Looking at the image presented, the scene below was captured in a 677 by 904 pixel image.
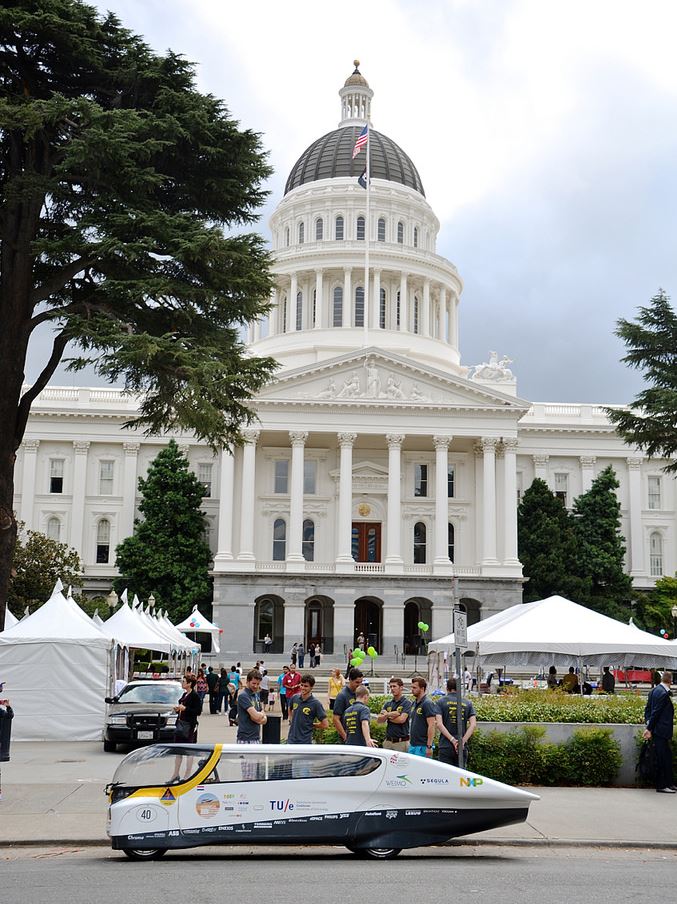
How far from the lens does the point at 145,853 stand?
1196 centimetres

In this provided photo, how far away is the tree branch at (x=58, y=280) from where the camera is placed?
23.9 meters

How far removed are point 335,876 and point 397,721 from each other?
14.2 feet

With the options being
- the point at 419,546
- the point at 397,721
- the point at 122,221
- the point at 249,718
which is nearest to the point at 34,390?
the point at 122,221

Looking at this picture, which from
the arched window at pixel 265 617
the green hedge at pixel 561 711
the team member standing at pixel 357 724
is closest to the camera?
the team member standing at pixel 357 724

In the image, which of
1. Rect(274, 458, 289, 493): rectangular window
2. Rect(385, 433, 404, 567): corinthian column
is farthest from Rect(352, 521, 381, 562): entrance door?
Rect(274, 458, 289, 493): rectangular window

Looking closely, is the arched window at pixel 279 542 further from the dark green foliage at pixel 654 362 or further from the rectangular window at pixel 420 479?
the dark green foliage at pixel 654 362

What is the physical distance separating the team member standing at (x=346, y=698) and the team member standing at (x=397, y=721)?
529 mm

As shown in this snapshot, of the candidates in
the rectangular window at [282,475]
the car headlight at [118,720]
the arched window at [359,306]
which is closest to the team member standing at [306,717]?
the car headlight at [118,720]

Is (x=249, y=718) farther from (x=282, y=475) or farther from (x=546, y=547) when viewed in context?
(x=282, y=475)

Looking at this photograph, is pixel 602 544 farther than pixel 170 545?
Yes

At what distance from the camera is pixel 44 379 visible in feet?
82.2

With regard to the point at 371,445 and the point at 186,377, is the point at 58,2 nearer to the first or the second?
the point at 186,377

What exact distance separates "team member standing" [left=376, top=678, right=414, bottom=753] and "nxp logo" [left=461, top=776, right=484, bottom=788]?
282 cm

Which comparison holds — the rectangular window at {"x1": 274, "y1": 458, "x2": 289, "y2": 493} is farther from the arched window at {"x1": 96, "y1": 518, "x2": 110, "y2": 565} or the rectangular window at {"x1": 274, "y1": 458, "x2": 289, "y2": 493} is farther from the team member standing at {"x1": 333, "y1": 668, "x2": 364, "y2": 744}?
the team member standing at {"x1": 333, "y1": 668, "x2": 364, "y2": 744}
